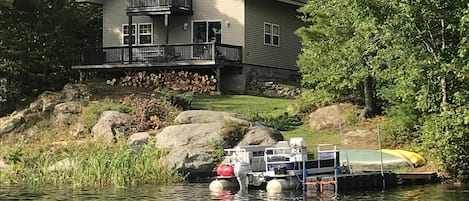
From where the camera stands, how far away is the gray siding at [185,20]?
140 ft

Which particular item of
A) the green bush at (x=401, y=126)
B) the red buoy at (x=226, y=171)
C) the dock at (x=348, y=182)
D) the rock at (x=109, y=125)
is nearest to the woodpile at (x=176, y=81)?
the rock at (x=109, y=125)

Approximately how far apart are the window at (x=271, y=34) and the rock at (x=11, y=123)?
48.4ft

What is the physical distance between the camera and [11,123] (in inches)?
1399

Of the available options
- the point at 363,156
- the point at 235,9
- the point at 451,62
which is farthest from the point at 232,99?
the point at 451,62

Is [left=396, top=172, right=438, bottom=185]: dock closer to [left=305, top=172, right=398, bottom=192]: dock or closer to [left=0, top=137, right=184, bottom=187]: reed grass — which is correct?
[left=305, top=172, right=398, bottom=192]: dock

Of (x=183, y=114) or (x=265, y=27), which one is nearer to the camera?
(x=183, y=114)

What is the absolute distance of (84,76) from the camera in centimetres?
4412

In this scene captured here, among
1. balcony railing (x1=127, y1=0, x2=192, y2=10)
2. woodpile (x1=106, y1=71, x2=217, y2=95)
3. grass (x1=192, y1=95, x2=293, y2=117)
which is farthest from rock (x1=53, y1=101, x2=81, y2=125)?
balcony railing (x1=127, y1=0, x2=192, y2=10)

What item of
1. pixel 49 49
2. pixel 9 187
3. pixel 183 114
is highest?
pixel 49 49

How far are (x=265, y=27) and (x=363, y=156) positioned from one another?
61.7 feet

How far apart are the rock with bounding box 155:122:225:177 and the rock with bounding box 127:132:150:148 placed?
1.69ft

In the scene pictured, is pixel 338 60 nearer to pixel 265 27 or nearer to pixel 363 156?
pixel 363 156

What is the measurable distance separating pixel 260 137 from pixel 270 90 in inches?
526

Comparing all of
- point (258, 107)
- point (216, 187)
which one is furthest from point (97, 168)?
point (258, 107)
